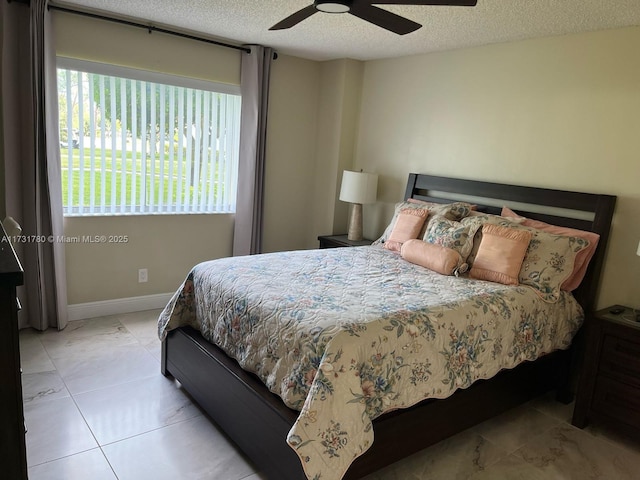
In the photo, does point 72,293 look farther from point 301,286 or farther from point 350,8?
point 350,8

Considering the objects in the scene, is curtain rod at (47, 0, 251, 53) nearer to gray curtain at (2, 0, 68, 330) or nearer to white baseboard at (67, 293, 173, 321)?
gray curtain at (2, 0, 68, 330)

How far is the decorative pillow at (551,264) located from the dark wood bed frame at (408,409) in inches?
8.9

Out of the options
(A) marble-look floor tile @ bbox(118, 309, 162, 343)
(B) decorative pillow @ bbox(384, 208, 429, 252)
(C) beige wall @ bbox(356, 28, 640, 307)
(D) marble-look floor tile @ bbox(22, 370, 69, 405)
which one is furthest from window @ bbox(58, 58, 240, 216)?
(B) decorative pillow @ bbox(384, 208, 429, 252)

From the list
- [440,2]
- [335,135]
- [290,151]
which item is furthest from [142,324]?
[440,2]

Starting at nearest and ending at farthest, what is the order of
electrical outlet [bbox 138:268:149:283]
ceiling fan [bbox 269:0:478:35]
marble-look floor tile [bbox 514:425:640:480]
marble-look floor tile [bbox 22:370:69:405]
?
ceiling fan [bbox 269:0:478:35] < marble-look floor tile [bbox 514:425:640:480] < marble-look floor tile [bbox 22:370:69:405] < electrical outlet [bbox 138:268:149:283]

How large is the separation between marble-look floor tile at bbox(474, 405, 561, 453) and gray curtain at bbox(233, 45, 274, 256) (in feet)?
8.63

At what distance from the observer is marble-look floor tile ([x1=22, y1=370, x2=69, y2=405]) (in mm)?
2699

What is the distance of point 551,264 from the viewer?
9.33 feet

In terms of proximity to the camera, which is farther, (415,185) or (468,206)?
(415,185)

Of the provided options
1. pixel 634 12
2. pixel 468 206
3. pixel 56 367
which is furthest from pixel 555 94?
pixel 56 367

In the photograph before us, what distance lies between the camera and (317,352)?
76.2 inches

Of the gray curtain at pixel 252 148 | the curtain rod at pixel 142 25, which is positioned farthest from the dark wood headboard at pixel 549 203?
→ the curtain rod at pixel 142 25

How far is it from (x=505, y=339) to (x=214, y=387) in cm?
155

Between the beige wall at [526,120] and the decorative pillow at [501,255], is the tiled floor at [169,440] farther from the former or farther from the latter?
the beige wall at [526,120]
